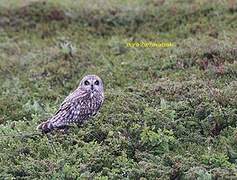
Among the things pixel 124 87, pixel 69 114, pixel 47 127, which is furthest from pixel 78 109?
pixel 124 87

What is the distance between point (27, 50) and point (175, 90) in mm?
8960

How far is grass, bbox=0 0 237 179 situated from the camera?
976 cm

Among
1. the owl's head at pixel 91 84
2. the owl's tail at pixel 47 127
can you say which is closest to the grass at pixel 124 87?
the owl's tail at pixel 47 127

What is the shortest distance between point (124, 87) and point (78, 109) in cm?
479

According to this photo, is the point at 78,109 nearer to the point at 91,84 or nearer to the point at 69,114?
the point at 69,114

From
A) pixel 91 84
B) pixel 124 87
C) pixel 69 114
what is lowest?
pixel 124 87

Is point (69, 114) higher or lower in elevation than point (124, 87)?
higher

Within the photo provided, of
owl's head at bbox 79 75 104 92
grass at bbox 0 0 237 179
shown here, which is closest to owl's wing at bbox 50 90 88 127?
grass at bbox 0 0 237 179

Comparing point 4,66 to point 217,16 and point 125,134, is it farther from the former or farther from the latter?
point 125,134

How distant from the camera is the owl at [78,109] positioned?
11.0m

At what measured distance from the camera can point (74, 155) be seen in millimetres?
10008

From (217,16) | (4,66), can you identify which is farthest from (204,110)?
(217,16)

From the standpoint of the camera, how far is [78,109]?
11023mm

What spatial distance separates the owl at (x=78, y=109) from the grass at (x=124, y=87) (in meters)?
0.22
